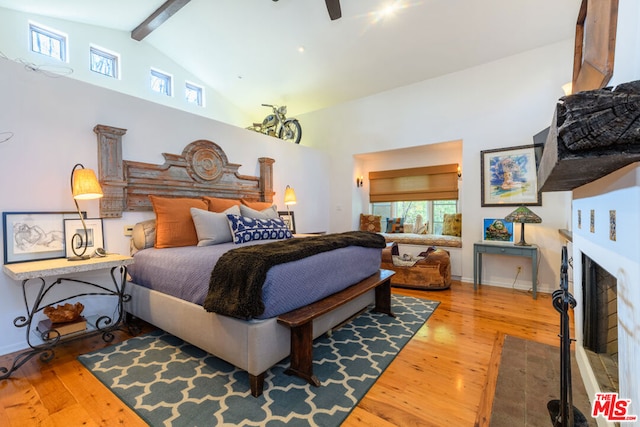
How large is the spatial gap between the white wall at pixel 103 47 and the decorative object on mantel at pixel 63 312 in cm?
277

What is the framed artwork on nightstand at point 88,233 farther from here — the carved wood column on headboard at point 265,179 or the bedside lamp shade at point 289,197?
the bedside lamp shade at point 289,197

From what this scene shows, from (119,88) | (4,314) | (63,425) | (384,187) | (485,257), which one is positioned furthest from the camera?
(384,187)

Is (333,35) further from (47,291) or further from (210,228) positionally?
(47,291)

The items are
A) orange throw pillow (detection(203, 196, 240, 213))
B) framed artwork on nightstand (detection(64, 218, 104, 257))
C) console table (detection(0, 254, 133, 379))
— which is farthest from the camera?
orange throw pillow (detection(203, 196, 240, 213))

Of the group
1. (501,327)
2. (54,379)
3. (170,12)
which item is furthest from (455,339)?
(170,12)

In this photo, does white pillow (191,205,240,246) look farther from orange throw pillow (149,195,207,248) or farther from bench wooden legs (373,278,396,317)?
bench wooden legs (373,278,396,317)

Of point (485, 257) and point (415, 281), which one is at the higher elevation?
point (485, 257)

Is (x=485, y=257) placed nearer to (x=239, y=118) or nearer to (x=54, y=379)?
(x=54, y=379)

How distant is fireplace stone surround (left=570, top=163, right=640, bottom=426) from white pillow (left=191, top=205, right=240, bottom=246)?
2.75 metres

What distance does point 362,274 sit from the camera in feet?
8.50

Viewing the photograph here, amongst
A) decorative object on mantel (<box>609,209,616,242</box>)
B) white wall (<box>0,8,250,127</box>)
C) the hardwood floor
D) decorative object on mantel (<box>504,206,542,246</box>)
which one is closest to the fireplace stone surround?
decorative object on mantel (<box>609,209,616,242</box>)

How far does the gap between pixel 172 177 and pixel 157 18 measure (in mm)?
2455

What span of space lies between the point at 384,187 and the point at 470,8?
3.10 meters

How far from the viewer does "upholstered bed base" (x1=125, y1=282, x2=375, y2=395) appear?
157 centimetres
